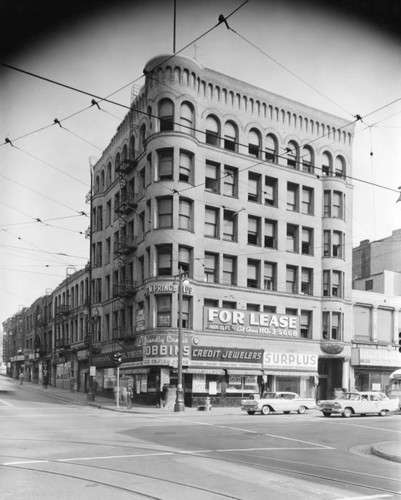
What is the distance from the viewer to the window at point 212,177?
39.8 meters

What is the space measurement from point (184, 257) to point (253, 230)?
631cm

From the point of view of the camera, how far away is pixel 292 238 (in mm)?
44062

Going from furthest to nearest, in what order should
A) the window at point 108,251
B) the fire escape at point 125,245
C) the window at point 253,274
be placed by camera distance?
1. the window at point 108,251
2. the fire escape at point 125,245
3. the window at point 253,274

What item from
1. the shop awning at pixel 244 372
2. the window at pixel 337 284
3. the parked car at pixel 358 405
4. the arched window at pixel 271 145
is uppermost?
the arched window at pixel 271 145

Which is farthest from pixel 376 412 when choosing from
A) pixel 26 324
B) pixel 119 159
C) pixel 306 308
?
pixel 26 324

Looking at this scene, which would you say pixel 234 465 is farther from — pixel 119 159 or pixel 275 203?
pixel 119 159

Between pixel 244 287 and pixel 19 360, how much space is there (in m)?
65.1

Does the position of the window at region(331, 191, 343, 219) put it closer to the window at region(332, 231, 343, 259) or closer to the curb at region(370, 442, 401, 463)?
the window at region(332, 231, 343, 259)

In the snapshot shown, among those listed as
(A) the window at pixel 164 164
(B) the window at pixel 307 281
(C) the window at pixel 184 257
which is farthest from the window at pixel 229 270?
(A) the window at pixel 164 164

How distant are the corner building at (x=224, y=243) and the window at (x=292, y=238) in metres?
0.10

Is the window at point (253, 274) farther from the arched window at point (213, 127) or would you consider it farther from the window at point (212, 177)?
the arched window at point (213, 127)

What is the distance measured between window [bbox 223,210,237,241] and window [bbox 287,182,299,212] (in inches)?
202

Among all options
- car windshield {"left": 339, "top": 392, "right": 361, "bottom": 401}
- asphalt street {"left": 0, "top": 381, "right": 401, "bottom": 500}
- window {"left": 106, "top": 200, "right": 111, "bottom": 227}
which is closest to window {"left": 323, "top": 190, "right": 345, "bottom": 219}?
car windshield {"left": 339, "top": 392, "right": 361, "bottom": 401}

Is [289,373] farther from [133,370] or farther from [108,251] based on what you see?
[108,251]
